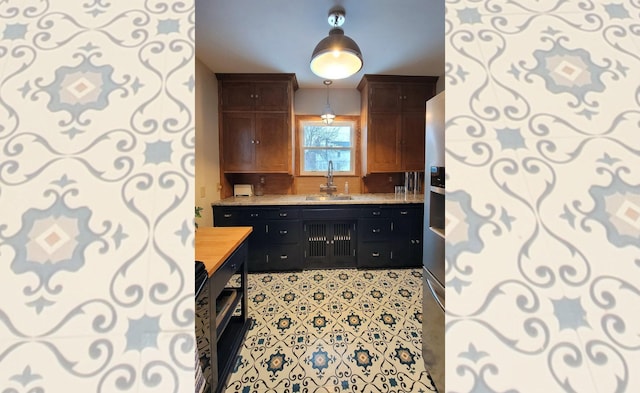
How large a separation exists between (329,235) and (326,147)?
1.34 metres

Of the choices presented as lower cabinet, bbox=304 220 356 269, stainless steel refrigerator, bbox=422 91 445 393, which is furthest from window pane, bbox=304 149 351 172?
stainless steel refrigerator, bbox=422 91 445 393

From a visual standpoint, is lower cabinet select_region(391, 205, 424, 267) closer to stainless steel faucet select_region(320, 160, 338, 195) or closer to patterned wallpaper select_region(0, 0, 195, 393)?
stainless steel faucet select_region(320, 160, 338, 195)

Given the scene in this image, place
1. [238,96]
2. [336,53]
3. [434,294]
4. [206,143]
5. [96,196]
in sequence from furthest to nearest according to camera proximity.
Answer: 1. [238,96]
2. [206,143]
3. [336,53]
4. [434,294]
5. [96,196]

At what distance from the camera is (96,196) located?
34 cm

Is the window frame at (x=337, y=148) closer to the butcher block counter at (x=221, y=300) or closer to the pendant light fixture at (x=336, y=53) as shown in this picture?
the pendant light fixture at (x=336, y=53)

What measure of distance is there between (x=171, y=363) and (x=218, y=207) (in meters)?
2.78

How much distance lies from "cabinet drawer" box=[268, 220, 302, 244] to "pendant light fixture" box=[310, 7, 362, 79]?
168cm

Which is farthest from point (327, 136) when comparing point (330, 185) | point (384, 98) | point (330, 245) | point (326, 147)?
point (330, 245)

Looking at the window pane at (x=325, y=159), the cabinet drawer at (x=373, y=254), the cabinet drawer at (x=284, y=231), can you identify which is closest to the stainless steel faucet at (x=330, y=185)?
the window pane at (x=325, y=159)

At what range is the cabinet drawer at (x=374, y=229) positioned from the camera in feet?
9.66

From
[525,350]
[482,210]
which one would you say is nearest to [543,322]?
[525,350]

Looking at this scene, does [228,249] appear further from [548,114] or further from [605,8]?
[605,8]

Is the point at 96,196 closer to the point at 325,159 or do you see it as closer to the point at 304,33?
the point at 304,33

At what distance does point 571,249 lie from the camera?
1.06 ft
